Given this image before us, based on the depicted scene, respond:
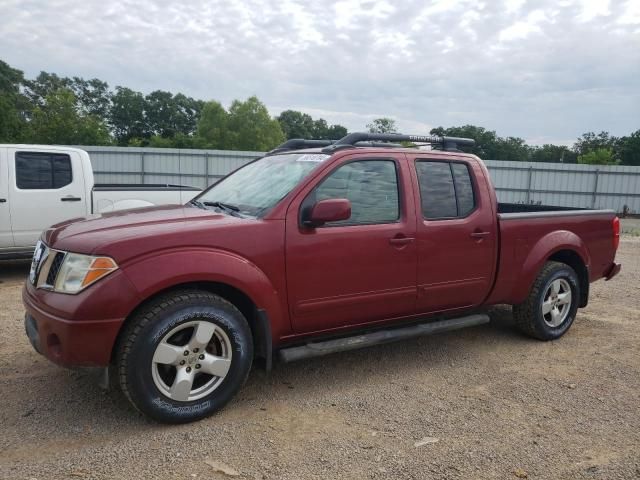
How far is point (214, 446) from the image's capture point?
2922mm

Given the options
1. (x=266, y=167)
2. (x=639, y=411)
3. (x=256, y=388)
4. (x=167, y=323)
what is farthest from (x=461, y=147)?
(x=167, y=323)

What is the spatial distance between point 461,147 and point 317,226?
2.31 metres

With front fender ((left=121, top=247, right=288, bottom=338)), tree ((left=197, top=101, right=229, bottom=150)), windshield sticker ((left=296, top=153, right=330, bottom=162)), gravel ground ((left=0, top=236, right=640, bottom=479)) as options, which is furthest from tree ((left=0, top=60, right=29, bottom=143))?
front fender ((left=121, top=247, right=288, bottom=338))

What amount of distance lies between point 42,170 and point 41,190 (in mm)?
300

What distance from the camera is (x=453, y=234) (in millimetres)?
4141

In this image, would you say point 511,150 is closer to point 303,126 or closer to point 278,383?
point 303,126

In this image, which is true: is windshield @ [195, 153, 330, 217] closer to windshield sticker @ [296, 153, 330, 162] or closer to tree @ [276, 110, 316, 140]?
windshield sticker @ [296, 153, 330, 162]

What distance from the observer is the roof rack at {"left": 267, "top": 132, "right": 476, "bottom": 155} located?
4.12 m

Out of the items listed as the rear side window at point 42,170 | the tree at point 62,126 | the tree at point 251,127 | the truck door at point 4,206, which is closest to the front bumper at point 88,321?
the truck door at point 4,206

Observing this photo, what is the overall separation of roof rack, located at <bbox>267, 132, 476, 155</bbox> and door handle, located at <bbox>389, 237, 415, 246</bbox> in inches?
32.4

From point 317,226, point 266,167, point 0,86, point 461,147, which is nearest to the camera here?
point 317,226

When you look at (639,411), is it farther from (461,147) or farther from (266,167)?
(266,167)

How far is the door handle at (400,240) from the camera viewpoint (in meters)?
3.81

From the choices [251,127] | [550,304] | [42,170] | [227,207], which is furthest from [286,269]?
[251,127]
